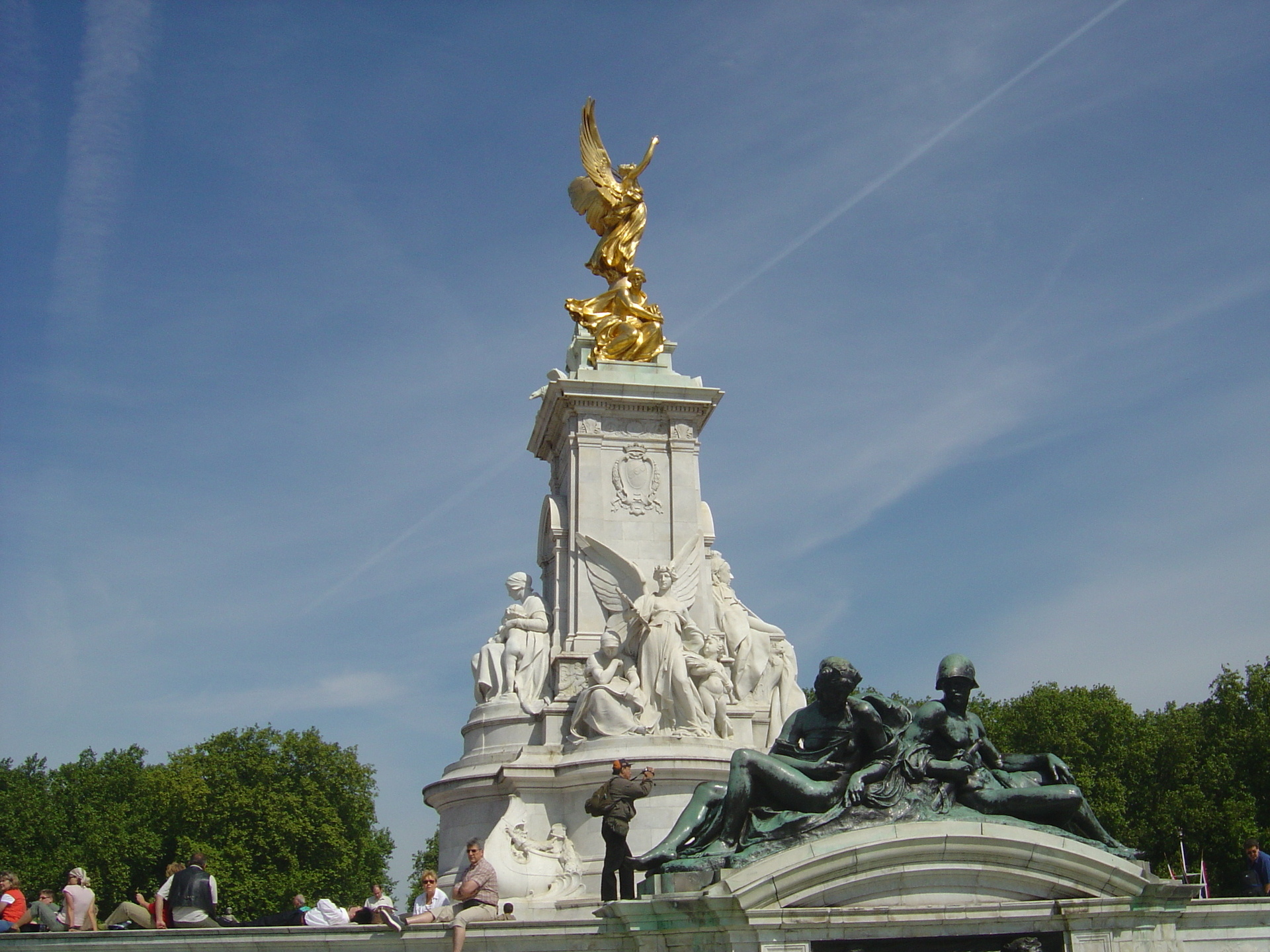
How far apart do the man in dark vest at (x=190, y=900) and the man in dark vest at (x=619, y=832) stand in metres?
3.68

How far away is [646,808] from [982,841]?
10074 mm

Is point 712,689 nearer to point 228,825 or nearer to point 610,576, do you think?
point 610,576

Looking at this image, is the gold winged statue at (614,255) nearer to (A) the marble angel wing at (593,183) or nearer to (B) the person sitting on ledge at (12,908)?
(A) the marble angel wing at (593,183)

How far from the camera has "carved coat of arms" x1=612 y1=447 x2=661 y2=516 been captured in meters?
21.8

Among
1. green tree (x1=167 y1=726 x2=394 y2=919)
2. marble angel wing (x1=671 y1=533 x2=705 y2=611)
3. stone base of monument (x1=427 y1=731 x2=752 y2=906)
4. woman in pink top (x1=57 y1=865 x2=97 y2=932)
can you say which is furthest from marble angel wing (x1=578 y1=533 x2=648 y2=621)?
green tree (x1=167 y1=726 x2=394 y2=919)

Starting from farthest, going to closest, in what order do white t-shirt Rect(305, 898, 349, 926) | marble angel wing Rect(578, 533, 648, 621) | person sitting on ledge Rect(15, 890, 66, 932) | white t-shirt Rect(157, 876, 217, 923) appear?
marble angel wing Rect(578, 533, 648, 621) < white t-shirt Rect(305, 898, 349, 926) < person sitting on ledge Rect(15, 890, 66, 932) < white t-shirt Rect(157, 876, 217, 923)

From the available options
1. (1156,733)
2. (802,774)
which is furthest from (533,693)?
(1156,733)

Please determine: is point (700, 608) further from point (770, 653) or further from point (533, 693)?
point (533, 693)

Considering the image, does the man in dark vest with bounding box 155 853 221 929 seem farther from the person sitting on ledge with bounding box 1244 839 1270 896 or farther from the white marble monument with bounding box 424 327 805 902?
the person sitting on ledge with bounding box 1244 839 1270 896

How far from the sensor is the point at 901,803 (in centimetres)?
877

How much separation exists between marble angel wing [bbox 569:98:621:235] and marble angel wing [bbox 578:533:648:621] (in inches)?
258

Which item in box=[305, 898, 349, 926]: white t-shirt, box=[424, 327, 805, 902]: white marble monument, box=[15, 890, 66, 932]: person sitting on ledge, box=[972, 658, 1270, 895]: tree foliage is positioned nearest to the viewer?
box=[15, 890, 66, 932]: person sitting on ledge

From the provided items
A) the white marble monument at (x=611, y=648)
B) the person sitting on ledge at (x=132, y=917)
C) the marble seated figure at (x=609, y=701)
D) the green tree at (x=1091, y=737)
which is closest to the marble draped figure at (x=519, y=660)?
the white marble monument at (x=611, y=648)

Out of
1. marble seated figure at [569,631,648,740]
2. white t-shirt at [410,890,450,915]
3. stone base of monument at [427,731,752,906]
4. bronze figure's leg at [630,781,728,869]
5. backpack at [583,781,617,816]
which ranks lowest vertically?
white t-shirt at [410,890,450,915]
